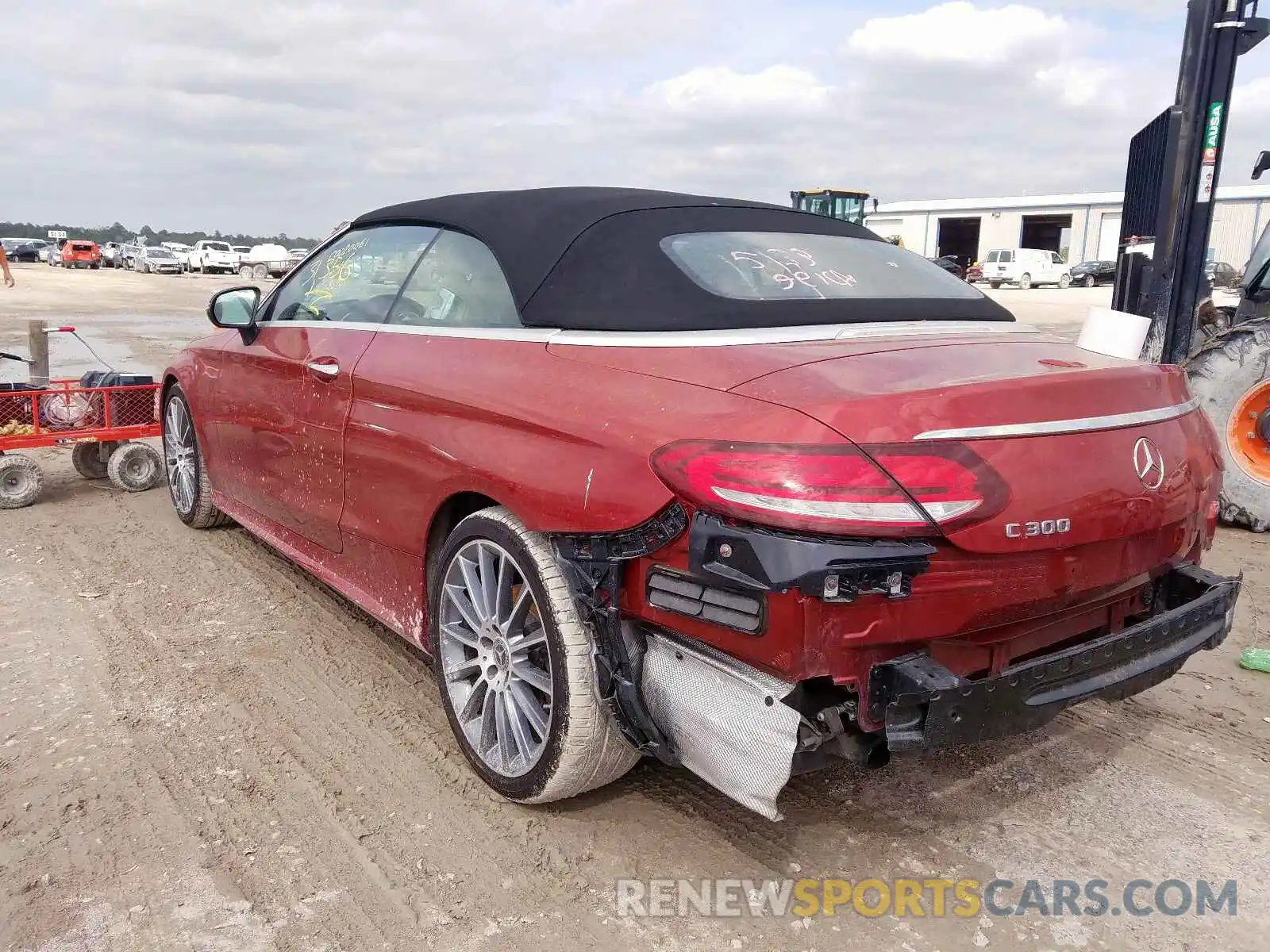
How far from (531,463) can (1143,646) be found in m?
1.55

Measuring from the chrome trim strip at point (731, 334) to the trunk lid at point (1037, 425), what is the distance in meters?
0.20

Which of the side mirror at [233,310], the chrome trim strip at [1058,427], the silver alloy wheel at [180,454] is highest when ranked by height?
the side mirror at [233,310]

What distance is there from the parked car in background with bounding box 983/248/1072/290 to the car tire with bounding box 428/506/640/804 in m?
40.9

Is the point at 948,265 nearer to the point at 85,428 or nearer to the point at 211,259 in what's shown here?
the point at 85,428

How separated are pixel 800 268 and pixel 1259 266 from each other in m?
5.13

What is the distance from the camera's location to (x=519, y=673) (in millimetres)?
2541

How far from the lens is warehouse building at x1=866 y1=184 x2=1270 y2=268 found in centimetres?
4906

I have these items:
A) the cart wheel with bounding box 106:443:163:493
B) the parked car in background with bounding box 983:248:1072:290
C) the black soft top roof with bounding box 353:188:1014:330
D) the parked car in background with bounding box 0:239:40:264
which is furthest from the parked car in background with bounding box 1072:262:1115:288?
the parked car in background with bounding box 0:239:40:264

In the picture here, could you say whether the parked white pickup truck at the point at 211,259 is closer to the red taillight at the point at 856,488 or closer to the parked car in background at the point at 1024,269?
the parked car in background at the point at 1024,269

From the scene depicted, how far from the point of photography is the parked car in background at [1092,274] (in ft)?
135

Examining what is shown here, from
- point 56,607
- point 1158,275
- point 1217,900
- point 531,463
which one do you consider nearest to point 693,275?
point 531,463

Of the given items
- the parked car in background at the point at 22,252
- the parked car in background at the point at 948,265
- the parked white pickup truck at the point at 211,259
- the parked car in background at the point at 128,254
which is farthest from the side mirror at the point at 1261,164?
the parked car in background at the point at 22,252

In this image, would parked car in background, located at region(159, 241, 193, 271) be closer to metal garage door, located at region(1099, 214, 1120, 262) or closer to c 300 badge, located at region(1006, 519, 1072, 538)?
metal garage door, located at region(1099, 214, 1120, 262)

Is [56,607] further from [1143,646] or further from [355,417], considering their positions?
[1143,646]
